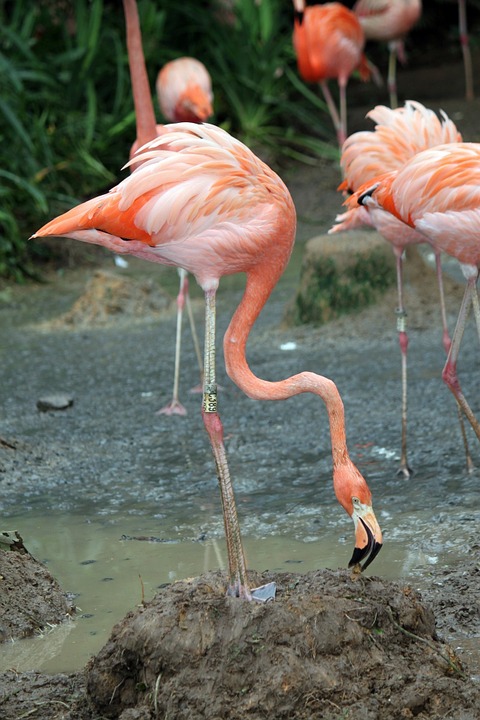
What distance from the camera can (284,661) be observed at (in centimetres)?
279

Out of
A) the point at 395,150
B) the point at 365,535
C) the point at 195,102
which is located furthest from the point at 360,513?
the point at 195,102

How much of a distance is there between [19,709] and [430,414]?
3167mm

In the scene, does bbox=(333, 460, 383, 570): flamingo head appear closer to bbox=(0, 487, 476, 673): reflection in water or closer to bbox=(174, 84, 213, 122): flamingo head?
bbox=(0, 487, 476, 673): reflection in water

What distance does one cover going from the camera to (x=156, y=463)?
5.11 m

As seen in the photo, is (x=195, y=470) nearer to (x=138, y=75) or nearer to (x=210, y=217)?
(x=210, y=217)

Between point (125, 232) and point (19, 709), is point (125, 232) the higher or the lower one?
the higher one

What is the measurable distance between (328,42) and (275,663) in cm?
842

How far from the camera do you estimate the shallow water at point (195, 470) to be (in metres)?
3.86

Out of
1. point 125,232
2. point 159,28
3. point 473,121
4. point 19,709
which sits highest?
point 159,28

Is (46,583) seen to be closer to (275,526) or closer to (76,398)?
(275,526)

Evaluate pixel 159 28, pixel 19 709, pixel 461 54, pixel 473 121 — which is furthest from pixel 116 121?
pixel 19 709

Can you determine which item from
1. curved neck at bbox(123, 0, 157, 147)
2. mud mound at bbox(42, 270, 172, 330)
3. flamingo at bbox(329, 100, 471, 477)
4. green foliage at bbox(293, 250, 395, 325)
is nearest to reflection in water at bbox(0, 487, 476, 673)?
flamingo at bbox(329, 100, 471, 477)

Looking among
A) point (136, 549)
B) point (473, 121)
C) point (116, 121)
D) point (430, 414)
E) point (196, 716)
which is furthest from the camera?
point (473, 121)

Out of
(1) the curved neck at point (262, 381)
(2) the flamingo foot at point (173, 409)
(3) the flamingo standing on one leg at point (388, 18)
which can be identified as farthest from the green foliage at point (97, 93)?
(1) the curved neck at point (262, 381)
